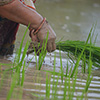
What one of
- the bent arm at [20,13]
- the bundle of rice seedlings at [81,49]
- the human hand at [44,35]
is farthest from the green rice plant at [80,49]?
the bent arm at [20,13]

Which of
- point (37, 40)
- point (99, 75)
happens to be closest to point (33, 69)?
point (37, 40)

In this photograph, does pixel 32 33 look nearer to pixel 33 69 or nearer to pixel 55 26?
pixel 33 69

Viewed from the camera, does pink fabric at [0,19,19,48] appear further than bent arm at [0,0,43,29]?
Yes

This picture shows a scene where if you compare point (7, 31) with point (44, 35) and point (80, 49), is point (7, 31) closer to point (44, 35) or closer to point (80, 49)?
point (44, 35)

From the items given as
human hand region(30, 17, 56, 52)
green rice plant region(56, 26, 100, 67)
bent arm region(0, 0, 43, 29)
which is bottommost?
green rice plant region(56, 26, 100, 67)

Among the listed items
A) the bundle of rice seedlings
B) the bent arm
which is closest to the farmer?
the bent arm

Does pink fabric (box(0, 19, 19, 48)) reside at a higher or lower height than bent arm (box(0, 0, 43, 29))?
lower

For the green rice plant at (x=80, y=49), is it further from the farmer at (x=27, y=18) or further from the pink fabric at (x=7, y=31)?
the pink fabric at (x=7, y=31)

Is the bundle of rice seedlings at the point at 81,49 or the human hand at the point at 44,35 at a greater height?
the human hand at the point at 44,35

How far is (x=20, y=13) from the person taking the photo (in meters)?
2.56

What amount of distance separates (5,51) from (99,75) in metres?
0.93

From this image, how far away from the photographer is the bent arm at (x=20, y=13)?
252 centimetres

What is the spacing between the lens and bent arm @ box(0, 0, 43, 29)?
2521mm

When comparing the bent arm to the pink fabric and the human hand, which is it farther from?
the pink fabric
